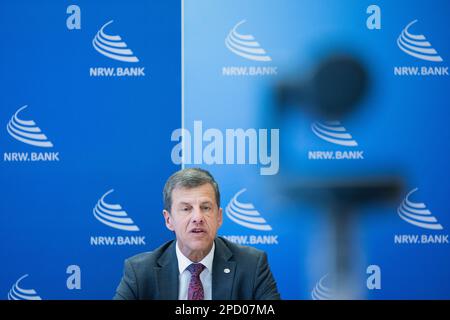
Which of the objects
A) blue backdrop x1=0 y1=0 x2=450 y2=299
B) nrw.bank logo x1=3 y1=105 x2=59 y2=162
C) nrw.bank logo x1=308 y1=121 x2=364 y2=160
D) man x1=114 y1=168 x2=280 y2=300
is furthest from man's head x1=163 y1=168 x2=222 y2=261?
nrw.bank logo x1=3 y1=105 x2=59 y2=162

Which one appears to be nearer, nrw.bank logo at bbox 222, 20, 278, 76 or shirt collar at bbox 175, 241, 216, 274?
shirt collar at bbox 175, 241, 216, 274

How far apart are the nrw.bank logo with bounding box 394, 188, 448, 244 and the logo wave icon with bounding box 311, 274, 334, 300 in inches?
21.5

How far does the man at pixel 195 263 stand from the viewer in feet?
8.02

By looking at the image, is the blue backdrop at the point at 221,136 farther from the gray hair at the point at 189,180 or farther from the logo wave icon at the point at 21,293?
the gray hair at the point at 189,180

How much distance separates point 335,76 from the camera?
4102 mm

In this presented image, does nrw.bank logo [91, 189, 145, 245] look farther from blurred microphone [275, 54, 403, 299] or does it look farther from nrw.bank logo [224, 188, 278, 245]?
blurred microphone [275, 54, 403, 299]

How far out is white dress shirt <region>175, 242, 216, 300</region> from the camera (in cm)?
245

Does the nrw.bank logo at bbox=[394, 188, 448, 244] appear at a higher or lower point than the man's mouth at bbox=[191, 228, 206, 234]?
higher

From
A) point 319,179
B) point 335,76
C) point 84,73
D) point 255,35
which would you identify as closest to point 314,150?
point 319,179

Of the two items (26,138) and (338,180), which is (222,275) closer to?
(338,180)

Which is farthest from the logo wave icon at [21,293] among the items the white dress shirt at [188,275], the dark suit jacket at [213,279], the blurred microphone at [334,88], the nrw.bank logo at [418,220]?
the nrw.bank logo at [418,220]

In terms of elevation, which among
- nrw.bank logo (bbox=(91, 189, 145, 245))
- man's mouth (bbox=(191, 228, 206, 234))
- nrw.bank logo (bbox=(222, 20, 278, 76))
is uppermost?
nrw.bank logo (bbox=(222, 20, 278, 76))

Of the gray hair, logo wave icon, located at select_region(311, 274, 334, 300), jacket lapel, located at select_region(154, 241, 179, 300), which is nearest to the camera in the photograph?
jacket lapel, located at select_region(154, 241, 179, 300)
